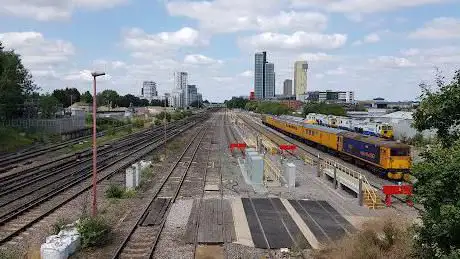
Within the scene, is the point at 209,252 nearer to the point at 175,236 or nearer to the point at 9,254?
the point at 175,236

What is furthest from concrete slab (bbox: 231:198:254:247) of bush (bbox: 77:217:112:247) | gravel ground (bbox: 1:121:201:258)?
bush (bbox: 77:217:112:247)

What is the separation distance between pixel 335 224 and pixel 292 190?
7.40 m

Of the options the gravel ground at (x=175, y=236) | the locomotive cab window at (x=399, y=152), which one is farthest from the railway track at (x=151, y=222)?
the locomotive cab window at (x=399, y=152)

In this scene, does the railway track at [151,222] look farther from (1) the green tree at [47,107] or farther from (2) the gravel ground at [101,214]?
(1) the green tree at [47,107]

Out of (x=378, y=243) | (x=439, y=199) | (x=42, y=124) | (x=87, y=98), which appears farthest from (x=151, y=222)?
(x=87, y=98)

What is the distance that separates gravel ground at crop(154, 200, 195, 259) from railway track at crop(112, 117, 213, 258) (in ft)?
0.66

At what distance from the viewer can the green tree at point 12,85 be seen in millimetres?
61469

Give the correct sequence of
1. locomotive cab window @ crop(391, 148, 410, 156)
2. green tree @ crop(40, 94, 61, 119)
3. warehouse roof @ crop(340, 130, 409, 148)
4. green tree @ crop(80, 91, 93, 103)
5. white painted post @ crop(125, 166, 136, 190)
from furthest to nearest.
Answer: green tree @ crop(80, 91, 93, 103) < green tree @ crop(40, 94, 61, 119) < warehouse roof @ crop(340, 130, 409, 148) < locomotive cab window @ crop(391, 148, 410, 156) < white painted post @ crop(125, 166, 136, 190)

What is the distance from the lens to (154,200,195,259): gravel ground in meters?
14.6

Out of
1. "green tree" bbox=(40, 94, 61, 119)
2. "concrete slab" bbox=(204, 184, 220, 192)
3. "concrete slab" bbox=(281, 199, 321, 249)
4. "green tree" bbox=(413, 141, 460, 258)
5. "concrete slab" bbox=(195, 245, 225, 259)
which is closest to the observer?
"green tree" bbox=(413, 141, 460, 258)

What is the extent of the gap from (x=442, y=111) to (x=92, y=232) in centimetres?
1064

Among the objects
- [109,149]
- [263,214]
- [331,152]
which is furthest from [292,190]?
[109,149]

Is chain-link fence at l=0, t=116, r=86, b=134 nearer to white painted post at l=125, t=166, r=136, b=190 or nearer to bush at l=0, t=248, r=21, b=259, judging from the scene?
white painted post at l=125, t=166, r=136, b=190

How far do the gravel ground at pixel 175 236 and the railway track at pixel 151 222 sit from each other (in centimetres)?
20
